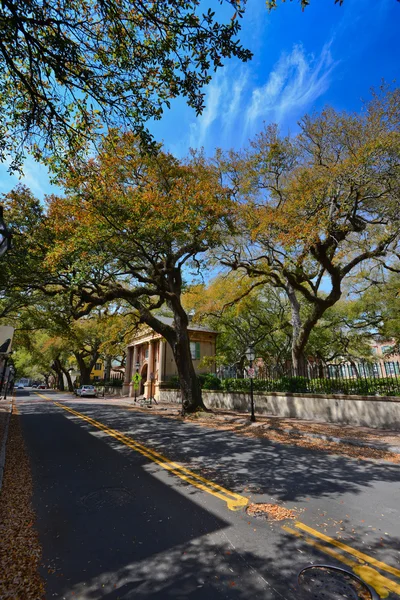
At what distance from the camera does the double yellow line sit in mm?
2990

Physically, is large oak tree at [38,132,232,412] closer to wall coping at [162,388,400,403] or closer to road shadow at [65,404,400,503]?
wall coping at [162,388,400,403]

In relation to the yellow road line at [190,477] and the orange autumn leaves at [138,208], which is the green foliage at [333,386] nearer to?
the orange autumn leaves at [138,208]

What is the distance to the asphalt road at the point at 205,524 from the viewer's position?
308cm

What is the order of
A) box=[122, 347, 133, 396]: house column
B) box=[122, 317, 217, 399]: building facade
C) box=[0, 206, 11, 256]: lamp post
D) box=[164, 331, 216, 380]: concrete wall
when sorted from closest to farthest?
box=[0, 206, 11, 256]: lamp post → box=[122, 317, 217, 399]: building facade → box=[164, 331, 216, 380]: concrete wall → box=[122, 347, 133, 396]: house column

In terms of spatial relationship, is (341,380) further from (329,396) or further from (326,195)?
(326,195)

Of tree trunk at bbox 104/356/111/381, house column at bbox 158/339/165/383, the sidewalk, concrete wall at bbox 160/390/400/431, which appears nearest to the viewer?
the sidewalk

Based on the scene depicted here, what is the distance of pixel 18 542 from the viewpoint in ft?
12.7

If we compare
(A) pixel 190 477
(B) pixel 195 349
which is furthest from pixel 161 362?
(A) pixel 190 477

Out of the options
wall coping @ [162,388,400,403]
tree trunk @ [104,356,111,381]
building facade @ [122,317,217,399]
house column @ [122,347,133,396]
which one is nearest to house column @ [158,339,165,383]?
building facade @ [122,317,217,399]

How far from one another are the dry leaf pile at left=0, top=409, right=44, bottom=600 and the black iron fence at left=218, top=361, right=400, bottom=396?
44.2 feet

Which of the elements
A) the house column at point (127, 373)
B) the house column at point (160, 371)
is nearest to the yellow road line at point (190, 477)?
the house column at point (160, 371)

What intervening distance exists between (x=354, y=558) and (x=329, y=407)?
12.1 metres

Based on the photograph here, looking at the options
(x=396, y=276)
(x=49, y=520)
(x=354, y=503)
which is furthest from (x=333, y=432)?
(x=396, y=276)

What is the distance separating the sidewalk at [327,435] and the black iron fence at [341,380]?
7.28 feet
